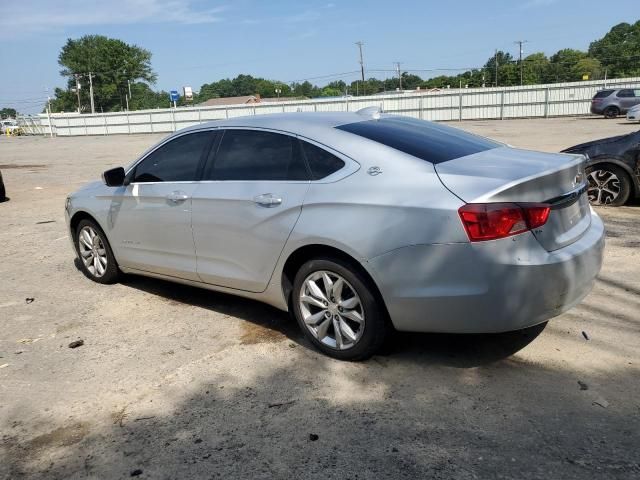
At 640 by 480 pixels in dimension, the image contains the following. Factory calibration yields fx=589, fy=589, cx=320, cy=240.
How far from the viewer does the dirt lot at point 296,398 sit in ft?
9.34

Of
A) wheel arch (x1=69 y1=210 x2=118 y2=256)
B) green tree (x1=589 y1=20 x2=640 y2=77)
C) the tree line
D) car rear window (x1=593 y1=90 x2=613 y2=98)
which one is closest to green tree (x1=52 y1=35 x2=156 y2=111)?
the tree line

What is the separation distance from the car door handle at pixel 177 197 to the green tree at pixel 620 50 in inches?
4212

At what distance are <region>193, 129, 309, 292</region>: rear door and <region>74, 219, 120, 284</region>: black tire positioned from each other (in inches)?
59.0

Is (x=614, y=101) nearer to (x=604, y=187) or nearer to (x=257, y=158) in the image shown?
(x=604, y=187)

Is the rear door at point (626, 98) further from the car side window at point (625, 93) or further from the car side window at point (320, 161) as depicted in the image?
the car side window at point (320, 161)

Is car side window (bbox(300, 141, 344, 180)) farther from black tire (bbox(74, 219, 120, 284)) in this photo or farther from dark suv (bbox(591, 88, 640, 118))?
dark suv (bbox(591, 88, 640, 118))

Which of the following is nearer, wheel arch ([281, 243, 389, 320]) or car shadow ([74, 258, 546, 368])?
wheel arch ([281, 243, 389, 320])

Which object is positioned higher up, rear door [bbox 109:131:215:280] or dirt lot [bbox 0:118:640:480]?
rear door [bbox 109:131:215:280]

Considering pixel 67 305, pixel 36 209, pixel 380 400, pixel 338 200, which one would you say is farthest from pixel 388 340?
pixel 36 209

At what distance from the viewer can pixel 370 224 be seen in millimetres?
3520

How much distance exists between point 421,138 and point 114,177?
2889 mm

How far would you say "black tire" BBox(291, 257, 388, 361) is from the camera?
3.63 metres

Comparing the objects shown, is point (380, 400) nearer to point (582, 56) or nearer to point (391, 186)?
point (391, 186)

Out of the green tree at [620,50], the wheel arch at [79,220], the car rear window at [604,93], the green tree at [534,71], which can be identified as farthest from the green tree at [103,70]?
the wheel arch at [79,220]
